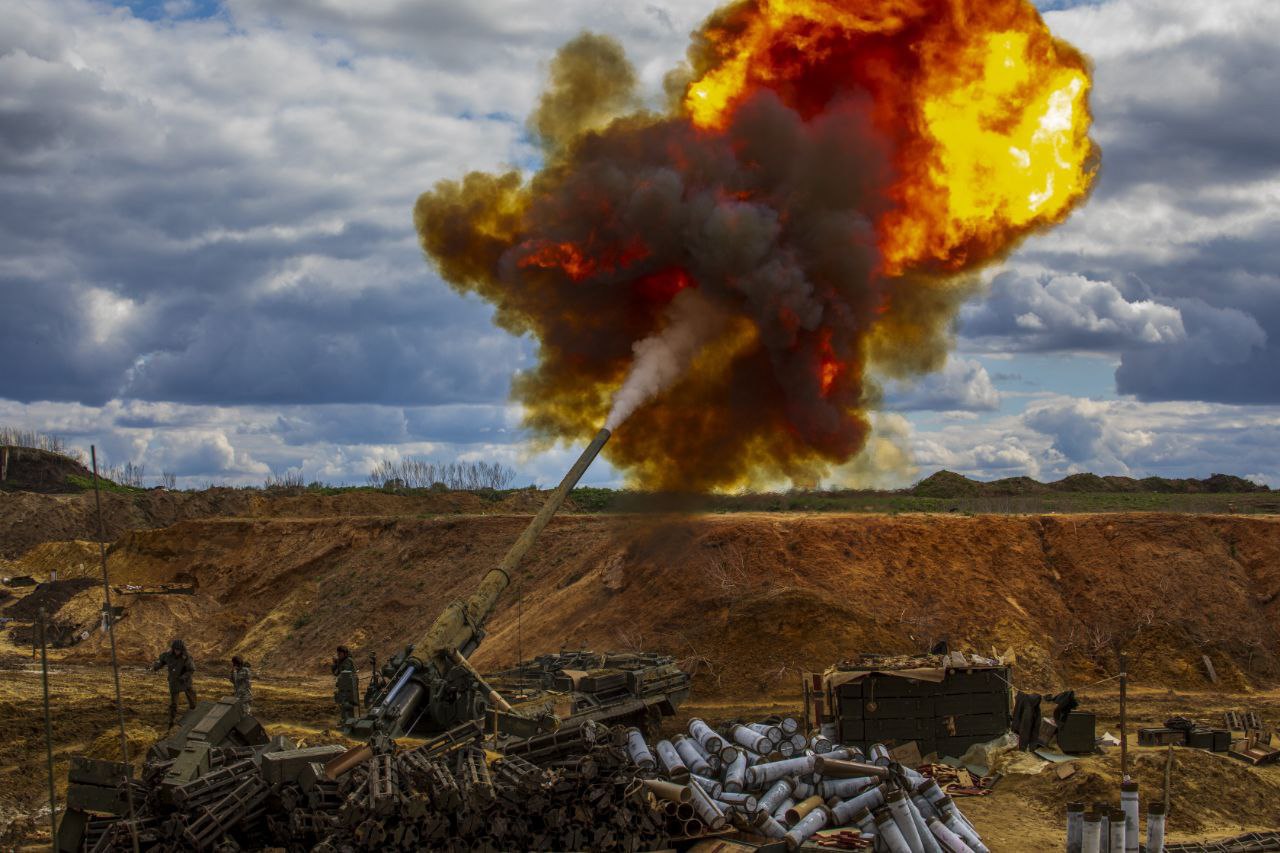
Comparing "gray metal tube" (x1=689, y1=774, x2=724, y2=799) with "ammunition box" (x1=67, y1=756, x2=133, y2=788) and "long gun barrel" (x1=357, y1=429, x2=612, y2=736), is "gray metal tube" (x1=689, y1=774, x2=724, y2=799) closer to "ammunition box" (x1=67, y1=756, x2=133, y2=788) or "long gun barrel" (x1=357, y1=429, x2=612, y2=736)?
"long gun barrel" (x1=357, y1=429, x2=612, y2=736)

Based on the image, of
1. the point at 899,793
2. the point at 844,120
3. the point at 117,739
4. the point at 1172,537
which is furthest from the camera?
the point at 1172,537

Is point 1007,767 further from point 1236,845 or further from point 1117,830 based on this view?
point 1117,830

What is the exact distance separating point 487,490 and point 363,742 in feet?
162

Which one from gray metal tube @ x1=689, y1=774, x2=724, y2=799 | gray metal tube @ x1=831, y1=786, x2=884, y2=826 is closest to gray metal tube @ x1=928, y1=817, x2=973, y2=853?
gray metal tube @ x1=831, y1=786, x2=884, y2=826

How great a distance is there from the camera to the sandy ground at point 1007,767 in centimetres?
1752

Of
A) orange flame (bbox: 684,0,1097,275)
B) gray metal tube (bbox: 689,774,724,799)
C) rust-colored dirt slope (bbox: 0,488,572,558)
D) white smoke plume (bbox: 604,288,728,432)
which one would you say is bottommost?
gray metal tube (bbox: 689,774,724,799)

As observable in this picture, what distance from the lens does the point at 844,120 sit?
2236 centimetres

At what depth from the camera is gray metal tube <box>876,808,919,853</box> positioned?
1495 cm

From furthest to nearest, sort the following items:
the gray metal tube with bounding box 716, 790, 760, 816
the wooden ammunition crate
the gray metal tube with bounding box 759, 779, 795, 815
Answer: the wooden ammunition crate < the gray metal tube with bounding box 759, 779, 795, 815 < the gray metal tube with bounding box 716, 790, 760, 816

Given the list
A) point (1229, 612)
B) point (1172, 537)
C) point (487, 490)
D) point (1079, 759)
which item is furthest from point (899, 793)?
point (487, 490)

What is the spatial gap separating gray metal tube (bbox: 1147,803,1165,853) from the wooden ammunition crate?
218 inches

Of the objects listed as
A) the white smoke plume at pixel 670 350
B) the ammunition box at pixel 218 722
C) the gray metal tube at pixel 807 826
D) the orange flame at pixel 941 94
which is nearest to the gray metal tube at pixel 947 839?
the gray metal tube at pixel 807 826

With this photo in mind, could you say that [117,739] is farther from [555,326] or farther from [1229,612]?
[1229,612]

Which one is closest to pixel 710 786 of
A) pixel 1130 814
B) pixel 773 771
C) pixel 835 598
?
pixel 773 771
